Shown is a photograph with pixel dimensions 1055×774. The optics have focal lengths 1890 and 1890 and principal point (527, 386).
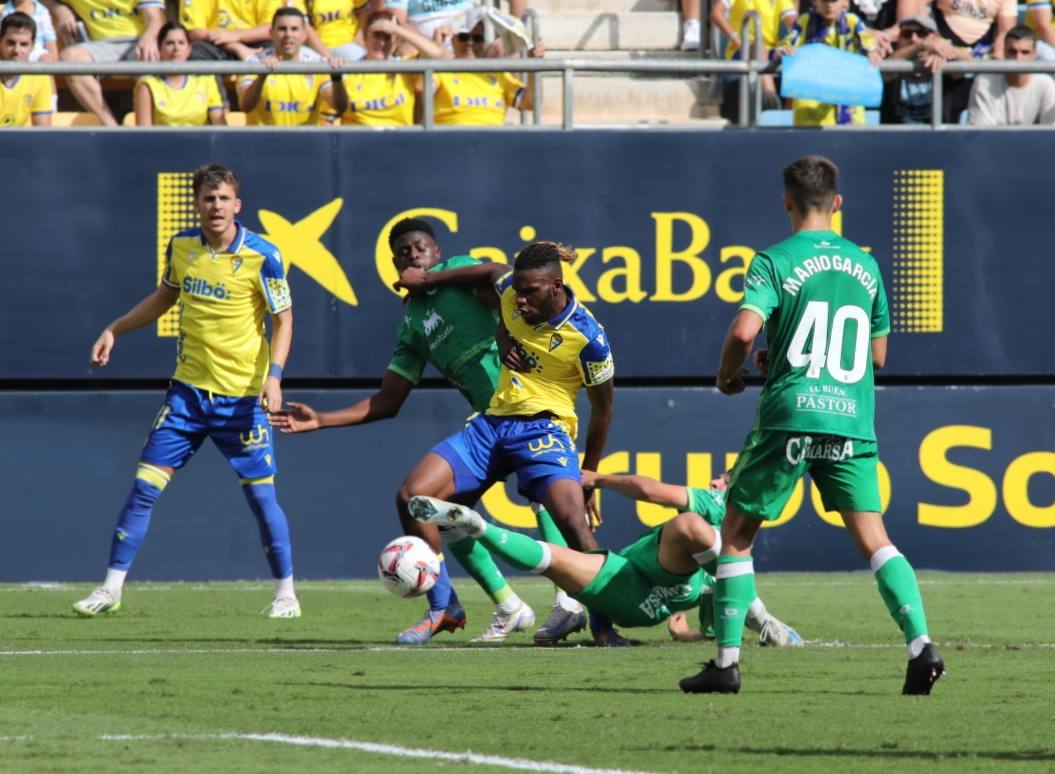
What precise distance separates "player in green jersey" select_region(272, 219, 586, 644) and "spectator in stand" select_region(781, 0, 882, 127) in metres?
5.45

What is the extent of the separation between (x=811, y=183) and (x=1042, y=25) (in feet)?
32.4

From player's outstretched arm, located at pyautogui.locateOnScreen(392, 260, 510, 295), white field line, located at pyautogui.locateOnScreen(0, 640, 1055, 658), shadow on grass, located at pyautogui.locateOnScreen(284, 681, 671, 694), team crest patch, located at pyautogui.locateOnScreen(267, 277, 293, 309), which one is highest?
player's outstretched arm, located at pyautogui.locateOnScreen(392, 260, 510, 295)

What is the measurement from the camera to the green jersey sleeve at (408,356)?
32.7ft

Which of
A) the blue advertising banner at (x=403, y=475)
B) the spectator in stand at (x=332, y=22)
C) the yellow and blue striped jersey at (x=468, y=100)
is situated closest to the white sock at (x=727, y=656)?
the blue advertising banner at (x=403, y=475)

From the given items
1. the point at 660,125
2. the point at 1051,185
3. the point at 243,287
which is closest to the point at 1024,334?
the point at 1051,185

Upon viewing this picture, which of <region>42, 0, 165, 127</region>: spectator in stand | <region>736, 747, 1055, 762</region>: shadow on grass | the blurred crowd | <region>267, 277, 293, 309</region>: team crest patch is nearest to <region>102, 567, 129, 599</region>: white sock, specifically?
<region>267, 277, 293, 309</region>: team crest patch

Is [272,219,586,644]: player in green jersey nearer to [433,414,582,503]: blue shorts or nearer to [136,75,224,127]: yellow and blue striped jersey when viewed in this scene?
[433,414,582,503]: blue shorts

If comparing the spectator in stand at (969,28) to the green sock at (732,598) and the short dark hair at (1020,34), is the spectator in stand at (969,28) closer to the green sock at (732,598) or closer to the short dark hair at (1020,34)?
the short dark hair at (1020,34)

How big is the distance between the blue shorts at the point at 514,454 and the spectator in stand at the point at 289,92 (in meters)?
5.87

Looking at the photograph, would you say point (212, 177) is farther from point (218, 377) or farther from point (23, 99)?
point (23, 99)

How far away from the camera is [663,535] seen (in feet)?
26.4

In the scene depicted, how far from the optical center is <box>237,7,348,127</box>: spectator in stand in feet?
47.0

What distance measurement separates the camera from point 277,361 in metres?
10.7

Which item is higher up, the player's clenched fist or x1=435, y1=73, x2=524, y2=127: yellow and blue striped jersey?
x1=435, y1=73, x2=524, y2=127: yellow and blue striped jersey
